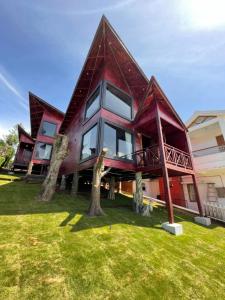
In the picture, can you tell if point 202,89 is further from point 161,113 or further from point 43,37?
point 43,37

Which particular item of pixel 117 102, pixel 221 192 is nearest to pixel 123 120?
pixel 117 102

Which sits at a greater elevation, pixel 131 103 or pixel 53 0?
pixel 53 0

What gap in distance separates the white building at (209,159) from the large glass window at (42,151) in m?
17.1

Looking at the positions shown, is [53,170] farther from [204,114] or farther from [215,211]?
[204,114]

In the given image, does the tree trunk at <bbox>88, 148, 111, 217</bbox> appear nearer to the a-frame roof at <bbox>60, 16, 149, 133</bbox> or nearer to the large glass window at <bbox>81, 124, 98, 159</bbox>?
the large glass window at <bbox>81, 124, 98, 159</bbox>

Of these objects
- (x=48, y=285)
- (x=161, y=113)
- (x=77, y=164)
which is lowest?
(x=48, y=285)

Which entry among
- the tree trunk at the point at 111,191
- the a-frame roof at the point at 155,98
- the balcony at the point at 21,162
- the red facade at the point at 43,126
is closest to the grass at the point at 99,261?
the tree trunk at the point at 111,191

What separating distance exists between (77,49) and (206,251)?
14.2 m

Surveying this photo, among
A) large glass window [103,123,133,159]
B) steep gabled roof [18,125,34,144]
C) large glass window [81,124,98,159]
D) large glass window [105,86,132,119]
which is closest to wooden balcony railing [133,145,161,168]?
large glass window [103,123,133,159]

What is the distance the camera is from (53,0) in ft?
27.8

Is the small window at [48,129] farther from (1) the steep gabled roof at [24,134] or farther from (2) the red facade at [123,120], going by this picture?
(2) the red facade at [123,120]

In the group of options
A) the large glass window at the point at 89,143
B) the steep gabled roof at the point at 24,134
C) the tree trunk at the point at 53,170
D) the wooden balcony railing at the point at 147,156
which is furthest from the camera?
the steep gabled roof at the point at 24,134

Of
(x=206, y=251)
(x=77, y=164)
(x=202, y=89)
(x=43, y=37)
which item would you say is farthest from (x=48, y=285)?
(x=202, y=89)

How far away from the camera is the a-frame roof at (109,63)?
34.5 ft
